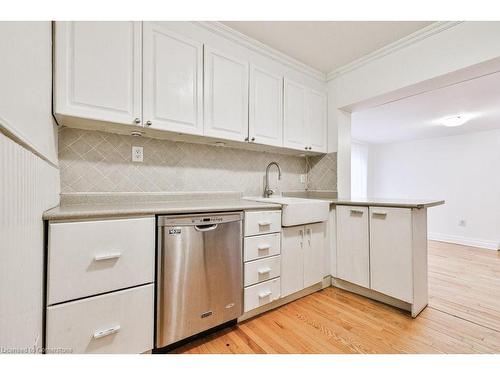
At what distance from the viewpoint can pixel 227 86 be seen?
1821 millimetres

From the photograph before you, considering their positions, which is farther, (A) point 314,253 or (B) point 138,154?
(A) point 314,253

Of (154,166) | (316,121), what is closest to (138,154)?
(154,166)

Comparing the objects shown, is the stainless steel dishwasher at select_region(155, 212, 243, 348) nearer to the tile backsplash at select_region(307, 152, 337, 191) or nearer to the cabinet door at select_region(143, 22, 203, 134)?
the cabinet door at select_region(143, 22, 203, 134)

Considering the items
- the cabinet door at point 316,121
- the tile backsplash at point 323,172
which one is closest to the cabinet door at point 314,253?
the tile backsplash at point 323,172

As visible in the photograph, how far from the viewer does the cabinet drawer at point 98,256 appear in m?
0.96

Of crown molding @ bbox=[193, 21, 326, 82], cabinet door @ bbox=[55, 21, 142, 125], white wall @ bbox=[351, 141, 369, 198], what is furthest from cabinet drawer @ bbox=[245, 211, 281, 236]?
white wall @ bbox=[351, 141, 369, 198]

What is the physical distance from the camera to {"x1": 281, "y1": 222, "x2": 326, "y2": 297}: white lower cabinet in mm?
1792

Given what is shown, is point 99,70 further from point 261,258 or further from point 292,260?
point 292,260

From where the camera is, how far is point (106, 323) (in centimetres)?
106

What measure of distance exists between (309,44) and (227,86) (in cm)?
92

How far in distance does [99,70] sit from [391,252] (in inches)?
92.9

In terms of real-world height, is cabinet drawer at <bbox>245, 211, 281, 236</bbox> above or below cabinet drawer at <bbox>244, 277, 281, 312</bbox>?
above

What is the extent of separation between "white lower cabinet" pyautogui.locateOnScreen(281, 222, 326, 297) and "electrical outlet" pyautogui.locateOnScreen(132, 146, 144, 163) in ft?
4.09
